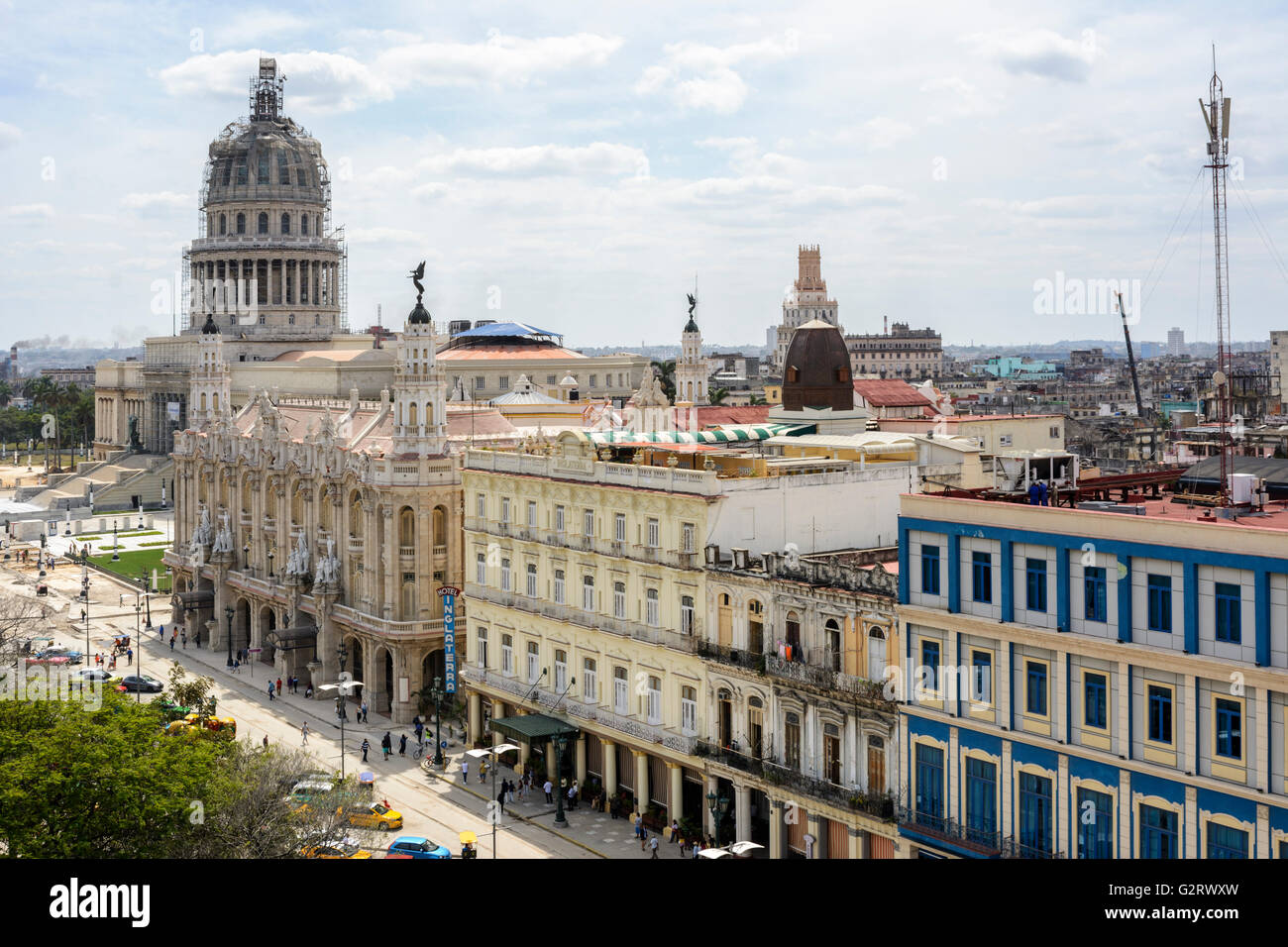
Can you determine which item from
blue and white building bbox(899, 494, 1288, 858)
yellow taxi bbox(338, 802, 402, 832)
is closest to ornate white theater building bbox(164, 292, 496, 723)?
yellow taxi bbox(338, 802, 402, 832)

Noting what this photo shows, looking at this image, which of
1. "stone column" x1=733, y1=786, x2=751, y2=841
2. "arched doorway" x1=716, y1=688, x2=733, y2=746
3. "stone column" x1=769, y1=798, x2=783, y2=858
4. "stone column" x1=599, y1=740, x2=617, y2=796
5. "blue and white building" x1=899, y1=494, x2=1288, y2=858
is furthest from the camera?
"stone column" x1=599, y1=740, x2=617, y2=796

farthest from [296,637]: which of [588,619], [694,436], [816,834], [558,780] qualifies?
[816,834]

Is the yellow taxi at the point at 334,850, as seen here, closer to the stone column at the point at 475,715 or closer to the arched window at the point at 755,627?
the arched window at the point at 755,627

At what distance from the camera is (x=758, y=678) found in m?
52.9

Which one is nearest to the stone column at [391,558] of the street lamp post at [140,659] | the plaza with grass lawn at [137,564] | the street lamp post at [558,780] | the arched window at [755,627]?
the street lamp post at [140,659]

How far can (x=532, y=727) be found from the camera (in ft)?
206

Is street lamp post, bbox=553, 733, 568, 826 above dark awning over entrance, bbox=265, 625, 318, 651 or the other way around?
the other way around

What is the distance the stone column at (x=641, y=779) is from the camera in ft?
194

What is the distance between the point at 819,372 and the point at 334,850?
4147 cm

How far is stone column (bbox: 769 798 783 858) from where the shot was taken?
2044 inches

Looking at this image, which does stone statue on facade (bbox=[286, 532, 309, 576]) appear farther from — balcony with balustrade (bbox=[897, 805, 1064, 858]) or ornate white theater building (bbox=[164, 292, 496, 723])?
balcony with balustrade (bbox=[897, 805, 1064, 858])

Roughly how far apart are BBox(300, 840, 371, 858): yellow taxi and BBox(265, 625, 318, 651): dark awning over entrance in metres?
37.0

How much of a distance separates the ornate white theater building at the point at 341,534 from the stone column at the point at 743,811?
2549cm
